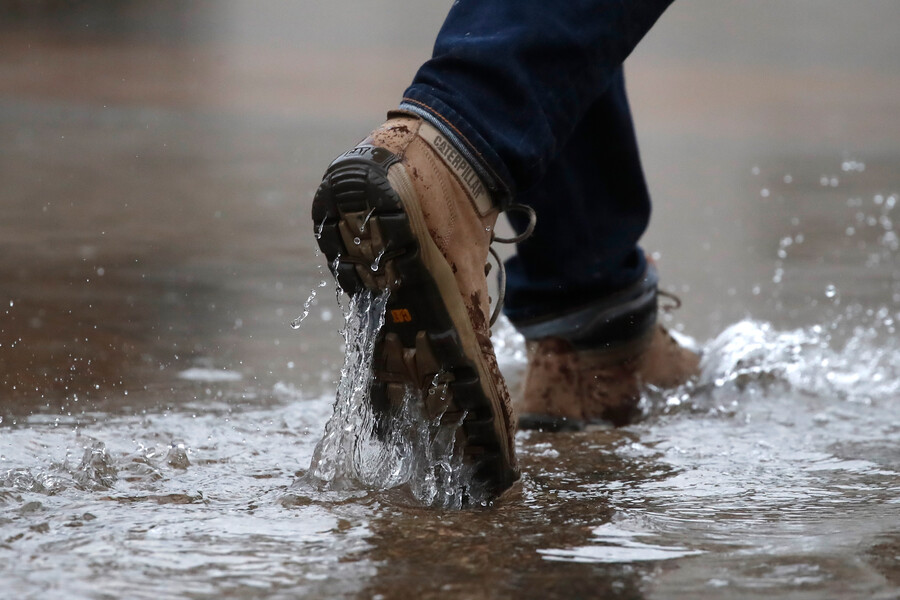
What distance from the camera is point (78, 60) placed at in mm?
7461

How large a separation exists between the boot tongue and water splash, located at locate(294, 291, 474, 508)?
15 centimetres

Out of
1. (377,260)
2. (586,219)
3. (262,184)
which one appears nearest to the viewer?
(377,260)

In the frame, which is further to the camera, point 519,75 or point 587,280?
point 587,280

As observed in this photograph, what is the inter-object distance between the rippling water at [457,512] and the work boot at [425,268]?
9cm

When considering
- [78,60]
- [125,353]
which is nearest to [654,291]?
[125,353]

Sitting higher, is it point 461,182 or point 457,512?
point 461,182

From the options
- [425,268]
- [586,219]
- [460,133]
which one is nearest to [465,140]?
[460,133]

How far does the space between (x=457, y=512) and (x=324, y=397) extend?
62cm

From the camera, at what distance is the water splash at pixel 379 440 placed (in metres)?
1.23

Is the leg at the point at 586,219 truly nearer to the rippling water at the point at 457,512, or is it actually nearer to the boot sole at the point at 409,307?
the rippling water at the point at 457,512

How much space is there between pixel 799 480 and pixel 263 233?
2.01 meters

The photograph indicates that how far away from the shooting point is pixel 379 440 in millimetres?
1295

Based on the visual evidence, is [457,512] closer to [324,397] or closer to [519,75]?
[519,75]

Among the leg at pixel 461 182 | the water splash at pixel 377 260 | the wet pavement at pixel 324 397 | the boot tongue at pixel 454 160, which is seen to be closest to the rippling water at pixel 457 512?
the wet pavement at pixel 324 397
